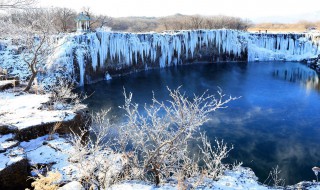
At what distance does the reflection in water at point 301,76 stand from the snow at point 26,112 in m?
17.1

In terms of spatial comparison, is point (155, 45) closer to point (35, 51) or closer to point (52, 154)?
point (35, 51)

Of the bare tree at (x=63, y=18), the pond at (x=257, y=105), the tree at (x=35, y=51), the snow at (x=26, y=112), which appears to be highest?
the bare tree at (x=63, y=18)

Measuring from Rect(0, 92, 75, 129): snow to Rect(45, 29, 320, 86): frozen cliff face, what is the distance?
29.9 ft

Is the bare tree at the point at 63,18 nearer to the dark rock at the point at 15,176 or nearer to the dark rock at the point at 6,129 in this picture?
the dark rock at the point at 6,129

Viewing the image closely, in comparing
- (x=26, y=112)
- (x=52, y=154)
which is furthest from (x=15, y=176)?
(x=26, y=112)

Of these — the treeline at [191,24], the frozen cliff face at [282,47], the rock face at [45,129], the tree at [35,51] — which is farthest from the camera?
the treeline at [191,24]

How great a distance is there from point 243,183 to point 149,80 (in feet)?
56.4

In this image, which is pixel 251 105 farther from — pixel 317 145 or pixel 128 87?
pixel 128 87

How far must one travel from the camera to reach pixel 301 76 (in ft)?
A: 83.3

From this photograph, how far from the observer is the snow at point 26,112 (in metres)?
8.62

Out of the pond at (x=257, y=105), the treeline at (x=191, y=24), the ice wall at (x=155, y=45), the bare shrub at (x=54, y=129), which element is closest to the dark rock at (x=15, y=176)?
the bare shrub at (x=54, y=129)

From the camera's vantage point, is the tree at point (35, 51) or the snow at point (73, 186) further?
the tree at point (35, 51)

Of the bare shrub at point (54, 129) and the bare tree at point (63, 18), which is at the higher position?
the bare tree at point (63, 18)

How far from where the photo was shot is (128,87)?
20.6m
